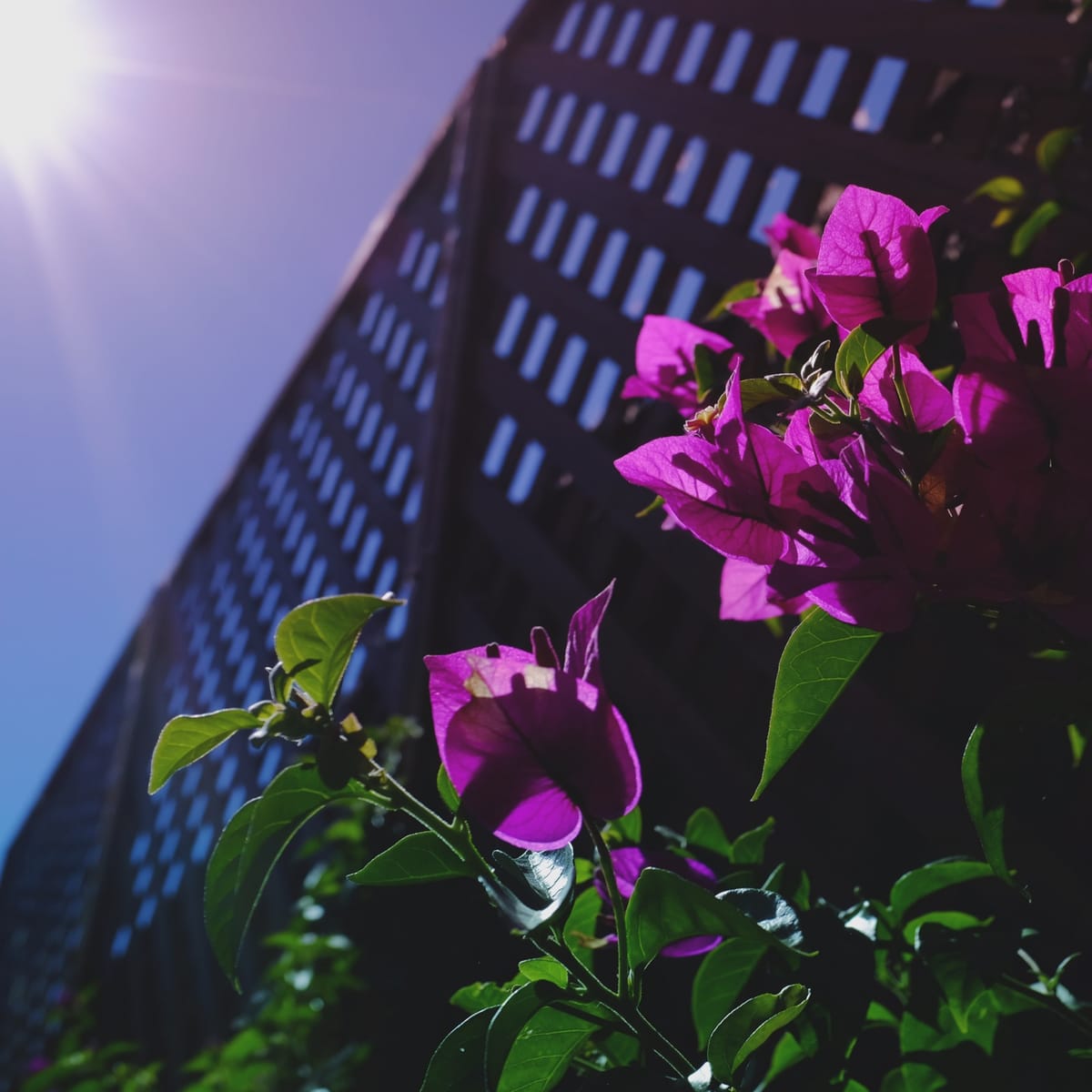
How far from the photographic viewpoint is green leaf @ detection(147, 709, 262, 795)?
0.35 metres

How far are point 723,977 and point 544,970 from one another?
0.09 metres

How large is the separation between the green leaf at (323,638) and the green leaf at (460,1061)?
0.42 feet

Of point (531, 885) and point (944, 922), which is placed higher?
point (531, 885)

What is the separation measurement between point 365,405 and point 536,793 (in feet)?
8.89

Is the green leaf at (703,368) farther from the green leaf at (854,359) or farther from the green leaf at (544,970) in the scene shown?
the green leaf at (544,970)

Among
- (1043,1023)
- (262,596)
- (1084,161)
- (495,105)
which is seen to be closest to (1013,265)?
(1084,161)

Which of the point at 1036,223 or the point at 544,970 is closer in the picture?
the point at 544,970

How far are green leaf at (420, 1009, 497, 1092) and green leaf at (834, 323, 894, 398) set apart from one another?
0.26 metres

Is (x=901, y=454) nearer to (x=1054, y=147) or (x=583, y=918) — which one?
(x=583, y=918)

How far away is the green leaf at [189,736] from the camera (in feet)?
1.15

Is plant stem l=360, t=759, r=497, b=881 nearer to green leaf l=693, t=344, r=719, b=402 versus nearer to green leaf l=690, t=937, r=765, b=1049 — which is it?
green leaf l=690, t=937, r=765, b=1049

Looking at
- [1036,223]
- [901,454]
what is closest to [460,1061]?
[901,454]

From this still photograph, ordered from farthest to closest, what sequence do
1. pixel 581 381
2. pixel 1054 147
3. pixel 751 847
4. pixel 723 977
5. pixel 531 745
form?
pixel 581 381 < pixel 1054 147 < pixel 751 847 < pixel 723 977 < pixel 531 745

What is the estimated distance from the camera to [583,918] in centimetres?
45
